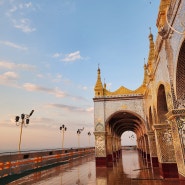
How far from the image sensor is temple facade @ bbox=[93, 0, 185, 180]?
5.28m

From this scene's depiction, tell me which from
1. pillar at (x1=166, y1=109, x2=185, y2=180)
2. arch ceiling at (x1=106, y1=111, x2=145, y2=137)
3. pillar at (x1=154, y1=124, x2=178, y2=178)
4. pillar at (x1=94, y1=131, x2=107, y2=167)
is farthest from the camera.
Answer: arch ceiling at (x1=106, y1=111, x2=145, y2=137)

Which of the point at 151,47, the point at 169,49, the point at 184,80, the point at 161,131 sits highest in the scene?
the point at 151,47

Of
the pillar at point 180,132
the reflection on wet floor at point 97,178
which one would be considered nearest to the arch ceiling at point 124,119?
the reflection on wet floor at point 97,178

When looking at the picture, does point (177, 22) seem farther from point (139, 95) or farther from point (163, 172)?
point (139, 95)

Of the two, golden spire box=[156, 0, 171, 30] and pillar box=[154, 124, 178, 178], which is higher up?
golden spire box=[156, 0, 171, 30]

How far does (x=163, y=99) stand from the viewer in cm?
880

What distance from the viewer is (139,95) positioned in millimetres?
14781

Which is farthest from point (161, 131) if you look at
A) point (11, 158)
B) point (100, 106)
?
point (11, 158)

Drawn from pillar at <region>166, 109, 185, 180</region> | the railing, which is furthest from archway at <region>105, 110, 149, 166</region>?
pillar at <region>166, 109, 185, 180</region>

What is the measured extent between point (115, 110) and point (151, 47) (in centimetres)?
651

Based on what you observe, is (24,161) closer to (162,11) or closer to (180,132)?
(180,132)

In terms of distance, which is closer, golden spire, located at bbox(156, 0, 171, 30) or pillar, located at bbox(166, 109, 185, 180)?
pillar, located at bbox(166, 109, 185, 180)

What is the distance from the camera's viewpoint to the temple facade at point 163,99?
208 inches

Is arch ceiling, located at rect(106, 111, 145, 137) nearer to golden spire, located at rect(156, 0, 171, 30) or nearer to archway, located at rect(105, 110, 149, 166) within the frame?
archway, located at rect(105, 110, 149, 166)
